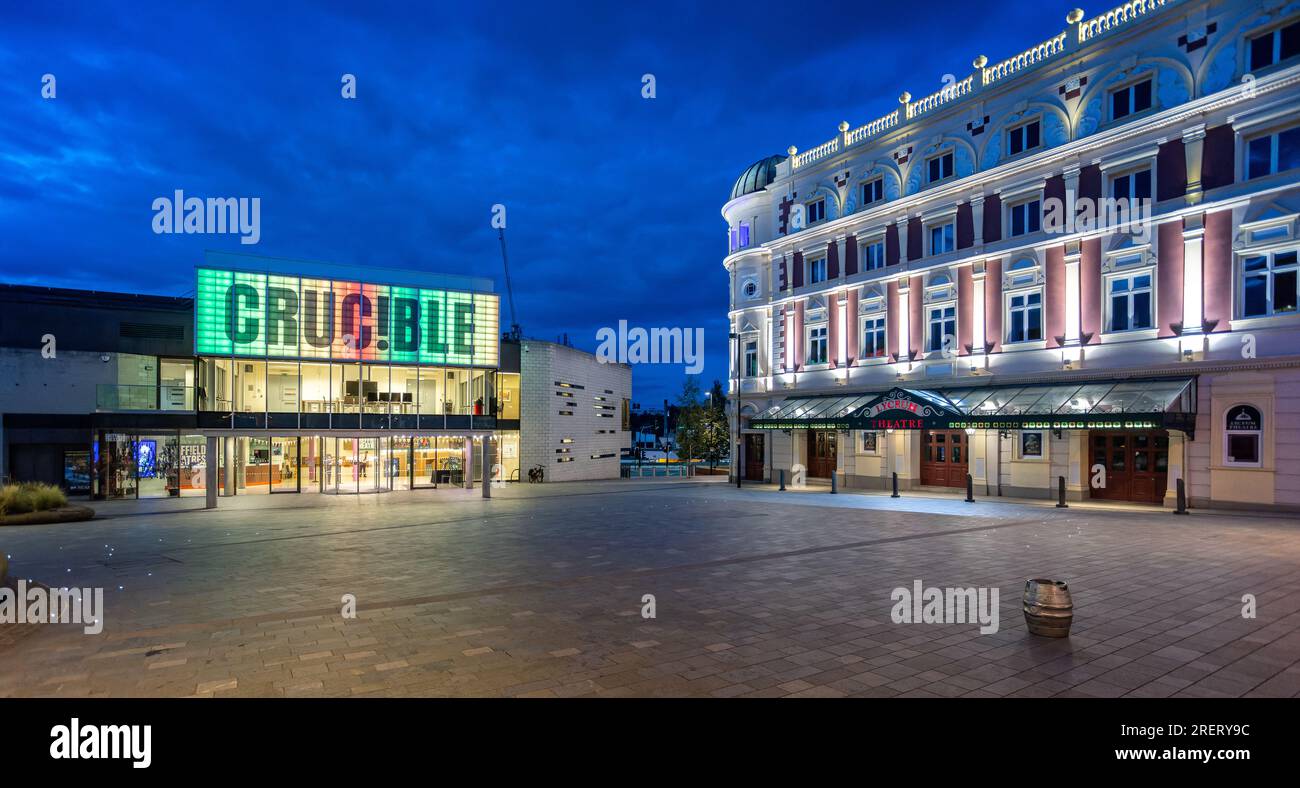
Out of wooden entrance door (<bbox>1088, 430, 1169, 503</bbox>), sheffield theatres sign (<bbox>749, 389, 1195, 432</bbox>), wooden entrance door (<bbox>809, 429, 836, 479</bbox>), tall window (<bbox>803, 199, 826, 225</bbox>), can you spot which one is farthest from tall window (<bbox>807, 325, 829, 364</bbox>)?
wooden entrance door (<bbox>1088, 430, 1169, 503</bbox>)

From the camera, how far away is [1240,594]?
1030 centimetres

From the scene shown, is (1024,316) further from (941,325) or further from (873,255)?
(873,255)

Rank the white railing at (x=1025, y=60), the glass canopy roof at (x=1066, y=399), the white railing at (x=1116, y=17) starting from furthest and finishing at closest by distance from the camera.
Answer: the white railing at (x=1025, y=60) < the white railing at (x=1116, y=17) < the glass canopy roof at (x=1066, y=399)

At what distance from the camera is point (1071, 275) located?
85.4 feet

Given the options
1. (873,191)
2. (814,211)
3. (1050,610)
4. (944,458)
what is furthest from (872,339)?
(1050,610)

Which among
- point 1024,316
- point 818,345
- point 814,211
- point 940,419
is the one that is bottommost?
point 940,419

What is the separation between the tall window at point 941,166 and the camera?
30.8 metres

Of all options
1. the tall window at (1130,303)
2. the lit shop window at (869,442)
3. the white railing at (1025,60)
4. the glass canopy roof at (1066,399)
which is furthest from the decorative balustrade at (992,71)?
the lit shop window at (869,442)

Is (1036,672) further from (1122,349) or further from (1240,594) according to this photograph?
(1122,349)

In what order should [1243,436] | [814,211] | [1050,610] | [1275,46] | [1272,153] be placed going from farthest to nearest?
[814,211] → [1243,436] → [1272,153] → [1275,46] → [1050,610]

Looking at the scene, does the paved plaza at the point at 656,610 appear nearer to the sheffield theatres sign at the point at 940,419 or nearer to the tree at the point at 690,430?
the sheffield theatres sign at the point at 940,419

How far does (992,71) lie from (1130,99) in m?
6.20

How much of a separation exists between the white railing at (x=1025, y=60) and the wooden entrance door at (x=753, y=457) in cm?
2096
